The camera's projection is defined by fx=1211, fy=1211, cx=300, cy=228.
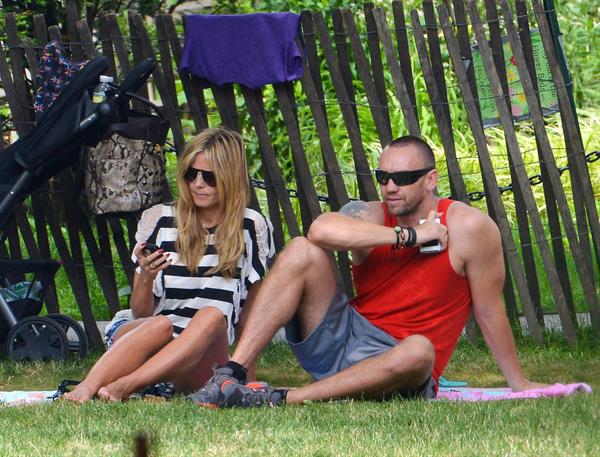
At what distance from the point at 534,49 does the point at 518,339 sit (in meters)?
1.58

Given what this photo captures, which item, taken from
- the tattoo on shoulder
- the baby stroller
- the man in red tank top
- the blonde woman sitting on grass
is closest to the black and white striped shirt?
the blonde woman sitting on grass

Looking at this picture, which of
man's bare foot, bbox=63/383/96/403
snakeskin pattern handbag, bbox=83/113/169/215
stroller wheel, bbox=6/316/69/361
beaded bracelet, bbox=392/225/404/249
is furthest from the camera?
stroller wheel, bbox=6/316/69/361

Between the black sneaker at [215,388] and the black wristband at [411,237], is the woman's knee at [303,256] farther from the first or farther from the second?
the black sneaker at [215,388]

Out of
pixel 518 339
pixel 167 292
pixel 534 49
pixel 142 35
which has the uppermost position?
pixel 142 35

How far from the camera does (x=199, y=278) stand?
548cm

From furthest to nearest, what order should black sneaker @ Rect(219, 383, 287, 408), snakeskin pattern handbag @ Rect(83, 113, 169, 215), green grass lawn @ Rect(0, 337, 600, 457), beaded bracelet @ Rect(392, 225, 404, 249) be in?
snakeskin pattern handbag @ Rect(83, 113, 169, 215), beaded bracelet @ Rect(392, 225, 404, 249), black sneaker @ Rect(219, 383, 287, 408), green grass lawn @ Rect(0, 337, 600, 457)

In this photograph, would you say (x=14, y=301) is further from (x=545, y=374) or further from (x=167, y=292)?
(x=545, y=374)

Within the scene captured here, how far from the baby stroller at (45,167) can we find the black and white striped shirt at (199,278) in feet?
2.43

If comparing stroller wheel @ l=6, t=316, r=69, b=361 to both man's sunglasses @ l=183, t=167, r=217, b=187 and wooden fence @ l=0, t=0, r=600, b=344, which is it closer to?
wooden fence @ l=0, t=0, r=600, b=344

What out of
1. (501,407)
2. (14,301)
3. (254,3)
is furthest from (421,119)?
(501,407)

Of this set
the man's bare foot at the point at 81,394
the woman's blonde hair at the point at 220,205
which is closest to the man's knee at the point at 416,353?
the woman's blonde hair at the point at 220,205

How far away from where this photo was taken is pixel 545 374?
615 cm

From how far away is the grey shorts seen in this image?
5117mm

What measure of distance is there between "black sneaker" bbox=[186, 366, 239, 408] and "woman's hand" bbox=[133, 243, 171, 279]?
0.56 m
